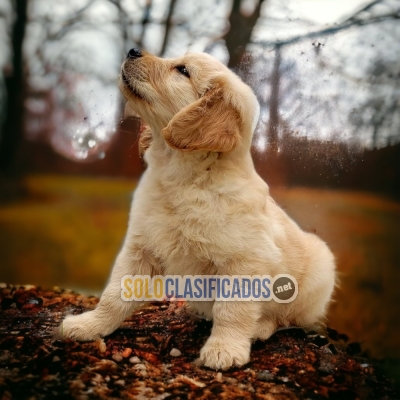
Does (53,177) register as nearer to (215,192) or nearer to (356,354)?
(215,192)

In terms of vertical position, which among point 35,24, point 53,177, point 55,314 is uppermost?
point 35,24

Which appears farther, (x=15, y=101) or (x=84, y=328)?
(x=15, y=101)

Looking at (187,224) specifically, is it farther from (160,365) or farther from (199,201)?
(160,365)

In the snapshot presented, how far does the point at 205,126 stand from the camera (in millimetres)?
1733

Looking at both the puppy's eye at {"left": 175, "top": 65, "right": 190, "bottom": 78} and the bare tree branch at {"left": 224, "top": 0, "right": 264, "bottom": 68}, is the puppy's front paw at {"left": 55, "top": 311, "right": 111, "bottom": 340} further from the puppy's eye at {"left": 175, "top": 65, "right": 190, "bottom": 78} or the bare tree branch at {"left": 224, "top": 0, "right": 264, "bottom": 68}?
the bare tree branch at {"left": 224, "top": 0, "right": 264, "bottom": 68}

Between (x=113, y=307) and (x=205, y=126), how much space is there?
971mm

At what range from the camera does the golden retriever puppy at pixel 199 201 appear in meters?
1.77

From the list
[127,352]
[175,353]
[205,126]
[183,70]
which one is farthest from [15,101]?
[175,353]

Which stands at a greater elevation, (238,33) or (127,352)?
(238,33)

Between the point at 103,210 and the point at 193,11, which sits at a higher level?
the point at 193,11

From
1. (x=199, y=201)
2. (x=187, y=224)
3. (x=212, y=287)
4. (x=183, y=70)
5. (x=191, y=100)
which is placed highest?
(x=183, y=70)

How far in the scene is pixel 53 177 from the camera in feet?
7.82

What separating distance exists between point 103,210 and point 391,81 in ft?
6.02

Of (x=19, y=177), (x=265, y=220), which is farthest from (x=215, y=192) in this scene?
(x=19, y=177)
